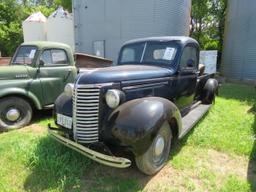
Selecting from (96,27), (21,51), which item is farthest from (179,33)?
(21,51)

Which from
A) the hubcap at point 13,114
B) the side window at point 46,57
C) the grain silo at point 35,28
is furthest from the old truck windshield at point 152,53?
the grain silo at point 35,28

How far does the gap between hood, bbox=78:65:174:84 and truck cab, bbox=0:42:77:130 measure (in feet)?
8.01

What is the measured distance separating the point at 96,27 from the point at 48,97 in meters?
9.04

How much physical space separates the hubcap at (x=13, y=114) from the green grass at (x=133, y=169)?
39cm

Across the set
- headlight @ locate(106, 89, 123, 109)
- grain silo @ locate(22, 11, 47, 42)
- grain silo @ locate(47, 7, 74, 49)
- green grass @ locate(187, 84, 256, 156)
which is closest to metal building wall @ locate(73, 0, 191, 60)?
grain silo @ locate(47, 7, 74, 49)

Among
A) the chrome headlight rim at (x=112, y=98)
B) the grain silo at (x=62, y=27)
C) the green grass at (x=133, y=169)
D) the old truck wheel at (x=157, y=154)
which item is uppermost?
the grain silo at (x=62, y=27)

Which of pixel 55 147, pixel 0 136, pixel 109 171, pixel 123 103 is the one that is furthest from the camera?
pixel 0 136

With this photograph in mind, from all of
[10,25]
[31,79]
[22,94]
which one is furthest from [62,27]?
[22,94]

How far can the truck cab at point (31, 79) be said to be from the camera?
5004 millimetres

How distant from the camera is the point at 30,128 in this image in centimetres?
513

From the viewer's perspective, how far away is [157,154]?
3.33 metres

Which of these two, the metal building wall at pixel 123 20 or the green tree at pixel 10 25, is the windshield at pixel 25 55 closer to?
the metal building wall at pixel 123 20

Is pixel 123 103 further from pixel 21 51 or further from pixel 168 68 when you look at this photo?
pixel 21 51

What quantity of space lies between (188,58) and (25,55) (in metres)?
3.73
